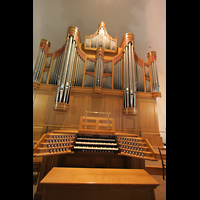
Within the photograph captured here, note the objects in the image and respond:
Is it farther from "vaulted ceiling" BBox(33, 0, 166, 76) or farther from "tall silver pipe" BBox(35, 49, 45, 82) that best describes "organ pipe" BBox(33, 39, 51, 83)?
"vaulted ceiling" BBox(33, 0, 166, 76)

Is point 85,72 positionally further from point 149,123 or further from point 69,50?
point 149,123

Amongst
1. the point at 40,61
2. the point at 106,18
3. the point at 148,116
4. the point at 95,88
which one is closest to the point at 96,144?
the point at 95,88

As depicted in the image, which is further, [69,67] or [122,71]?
[122,71]

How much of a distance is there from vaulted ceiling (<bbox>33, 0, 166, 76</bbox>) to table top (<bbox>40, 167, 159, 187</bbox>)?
6.89m

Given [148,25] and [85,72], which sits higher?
[148,25]

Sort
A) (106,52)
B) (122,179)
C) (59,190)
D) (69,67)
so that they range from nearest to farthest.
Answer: (59,190), (122,179), (69,67), (106,52)

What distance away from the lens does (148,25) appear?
5734 mm

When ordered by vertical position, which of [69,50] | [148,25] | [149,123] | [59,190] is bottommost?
[59,190]

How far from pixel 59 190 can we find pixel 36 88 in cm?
406

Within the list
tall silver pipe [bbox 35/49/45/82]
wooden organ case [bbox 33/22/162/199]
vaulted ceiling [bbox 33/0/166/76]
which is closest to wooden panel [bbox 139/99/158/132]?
wooden organ case [bbox 33/22/162/199]

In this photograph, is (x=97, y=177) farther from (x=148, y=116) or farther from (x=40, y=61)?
(x=40, y=61)

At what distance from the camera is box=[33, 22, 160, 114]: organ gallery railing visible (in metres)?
4.23

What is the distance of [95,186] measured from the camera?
4.63ft
